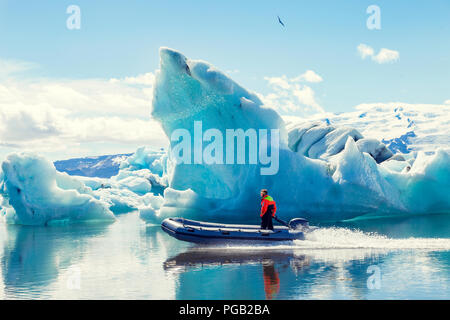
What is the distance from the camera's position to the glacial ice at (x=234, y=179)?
17.7m

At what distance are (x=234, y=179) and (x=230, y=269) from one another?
8692mm

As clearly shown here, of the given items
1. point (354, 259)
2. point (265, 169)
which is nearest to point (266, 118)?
point (265, 169)

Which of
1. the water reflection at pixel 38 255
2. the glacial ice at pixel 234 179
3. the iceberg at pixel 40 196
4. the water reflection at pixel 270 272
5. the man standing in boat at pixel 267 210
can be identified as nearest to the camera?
the water reflection at pixel 270 272

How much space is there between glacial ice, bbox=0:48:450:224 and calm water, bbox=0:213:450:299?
3.97 meters

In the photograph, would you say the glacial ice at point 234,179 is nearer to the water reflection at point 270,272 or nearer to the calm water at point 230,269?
the calm water at point 230,269

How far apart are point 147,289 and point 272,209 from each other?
4.71 meters

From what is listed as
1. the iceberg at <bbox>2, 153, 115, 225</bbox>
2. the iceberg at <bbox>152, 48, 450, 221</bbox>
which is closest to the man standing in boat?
the iceberg at <bbox>152, 48, 450, 221</bbox>

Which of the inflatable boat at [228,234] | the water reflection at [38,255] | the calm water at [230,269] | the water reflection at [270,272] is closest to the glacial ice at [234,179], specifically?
the water reflection at [38,255]

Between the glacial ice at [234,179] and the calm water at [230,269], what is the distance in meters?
3.97

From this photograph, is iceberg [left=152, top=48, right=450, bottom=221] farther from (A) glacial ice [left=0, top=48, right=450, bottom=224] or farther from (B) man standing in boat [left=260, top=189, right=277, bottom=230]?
(B) man standing in boat [left=260, top=189, right=277, bottom=230]

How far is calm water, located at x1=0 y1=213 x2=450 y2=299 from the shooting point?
7.52 m

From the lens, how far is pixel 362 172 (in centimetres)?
1853

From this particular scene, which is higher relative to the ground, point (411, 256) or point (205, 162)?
point (205, 162)
